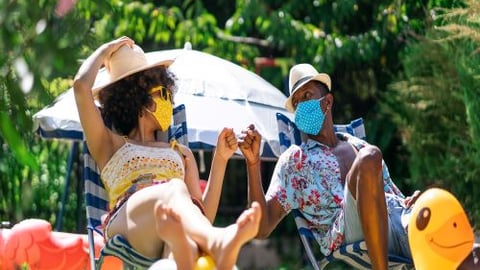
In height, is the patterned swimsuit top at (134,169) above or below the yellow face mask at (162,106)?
below

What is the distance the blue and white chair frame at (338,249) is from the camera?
4359 mm

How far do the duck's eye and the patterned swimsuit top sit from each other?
107 centimetres

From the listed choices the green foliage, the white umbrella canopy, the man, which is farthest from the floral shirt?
the green foliage

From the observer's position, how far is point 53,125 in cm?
654

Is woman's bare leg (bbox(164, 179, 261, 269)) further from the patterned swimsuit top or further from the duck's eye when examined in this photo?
the duck's eye

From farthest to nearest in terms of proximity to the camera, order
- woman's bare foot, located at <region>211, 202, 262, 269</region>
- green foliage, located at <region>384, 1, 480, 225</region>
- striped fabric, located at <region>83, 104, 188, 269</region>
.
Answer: green foliage, located at <region>384, 1, 480, 225</region> → striped fabric, located at <region>83, 104, 188, 269</region> → woman's bare foot, located at <region>211, 202, 262, 269</region>

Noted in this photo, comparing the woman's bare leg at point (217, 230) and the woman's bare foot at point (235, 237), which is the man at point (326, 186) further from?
the woman's bare foot at point (235, 237)

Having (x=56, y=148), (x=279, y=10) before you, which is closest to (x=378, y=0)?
(x=279, y=10)

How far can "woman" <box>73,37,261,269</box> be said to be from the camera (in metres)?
3.91

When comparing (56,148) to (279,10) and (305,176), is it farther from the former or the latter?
(305,176)

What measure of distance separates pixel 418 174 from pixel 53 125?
2.98 m

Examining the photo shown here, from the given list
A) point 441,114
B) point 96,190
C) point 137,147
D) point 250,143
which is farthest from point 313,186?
point 441,114

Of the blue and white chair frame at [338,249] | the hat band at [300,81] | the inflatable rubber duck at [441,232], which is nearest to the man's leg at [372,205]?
the blue and white chair frame at [338,249]

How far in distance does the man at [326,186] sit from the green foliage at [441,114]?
2.66 metres
